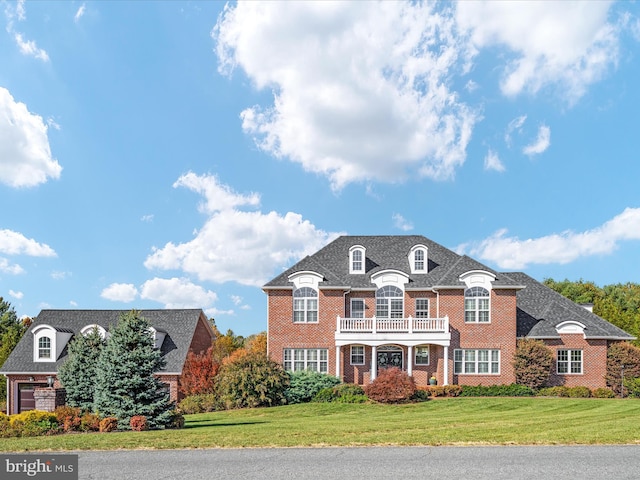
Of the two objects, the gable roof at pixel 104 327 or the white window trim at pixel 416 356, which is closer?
the white window trim at pixel 416 356

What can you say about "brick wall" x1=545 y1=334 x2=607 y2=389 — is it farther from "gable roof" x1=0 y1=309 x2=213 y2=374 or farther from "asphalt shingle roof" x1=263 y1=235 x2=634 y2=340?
"gable roof" x1=0 y1=309 x2=213 y2=374

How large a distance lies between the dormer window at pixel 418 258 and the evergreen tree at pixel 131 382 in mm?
20660

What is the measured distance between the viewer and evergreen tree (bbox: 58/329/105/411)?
2402 cm

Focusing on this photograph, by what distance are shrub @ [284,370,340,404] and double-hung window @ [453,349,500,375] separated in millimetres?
8044

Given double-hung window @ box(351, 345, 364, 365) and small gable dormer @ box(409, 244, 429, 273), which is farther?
small gable dormer @ box(409, 244, 429, 273)

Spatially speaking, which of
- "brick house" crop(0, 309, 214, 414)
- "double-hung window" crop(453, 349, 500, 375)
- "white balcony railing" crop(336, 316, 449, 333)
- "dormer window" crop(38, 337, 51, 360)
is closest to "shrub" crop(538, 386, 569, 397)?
"double-hung window" crop(453, 349, 500, 375)

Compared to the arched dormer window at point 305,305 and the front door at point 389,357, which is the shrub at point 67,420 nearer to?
the arched dormer window at point 305,305

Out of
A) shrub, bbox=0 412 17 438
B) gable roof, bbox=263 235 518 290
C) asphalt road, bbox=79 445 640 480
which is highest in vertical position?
gable roof, bbox=263 235 518 290

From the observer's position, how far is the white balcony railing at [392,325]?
34.8 m

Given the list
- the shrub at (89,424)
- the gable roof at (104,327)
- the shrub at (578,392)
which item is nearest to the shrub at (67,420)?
the shrub at (89,424)

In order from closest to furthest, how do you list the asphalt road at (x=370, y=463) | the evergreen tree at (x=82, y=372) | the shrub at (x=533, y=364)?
the asphalt road at (x=370, y=463) → the evergreen tree at (x=82, y=372) → the shrub at (x=533, y=364)

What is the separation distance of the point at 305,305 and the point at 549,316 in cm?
1550

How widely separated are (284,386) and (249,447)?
16.7m

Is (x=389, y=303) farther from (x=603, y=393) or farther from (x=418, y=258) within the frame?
(x=603, y=393)
